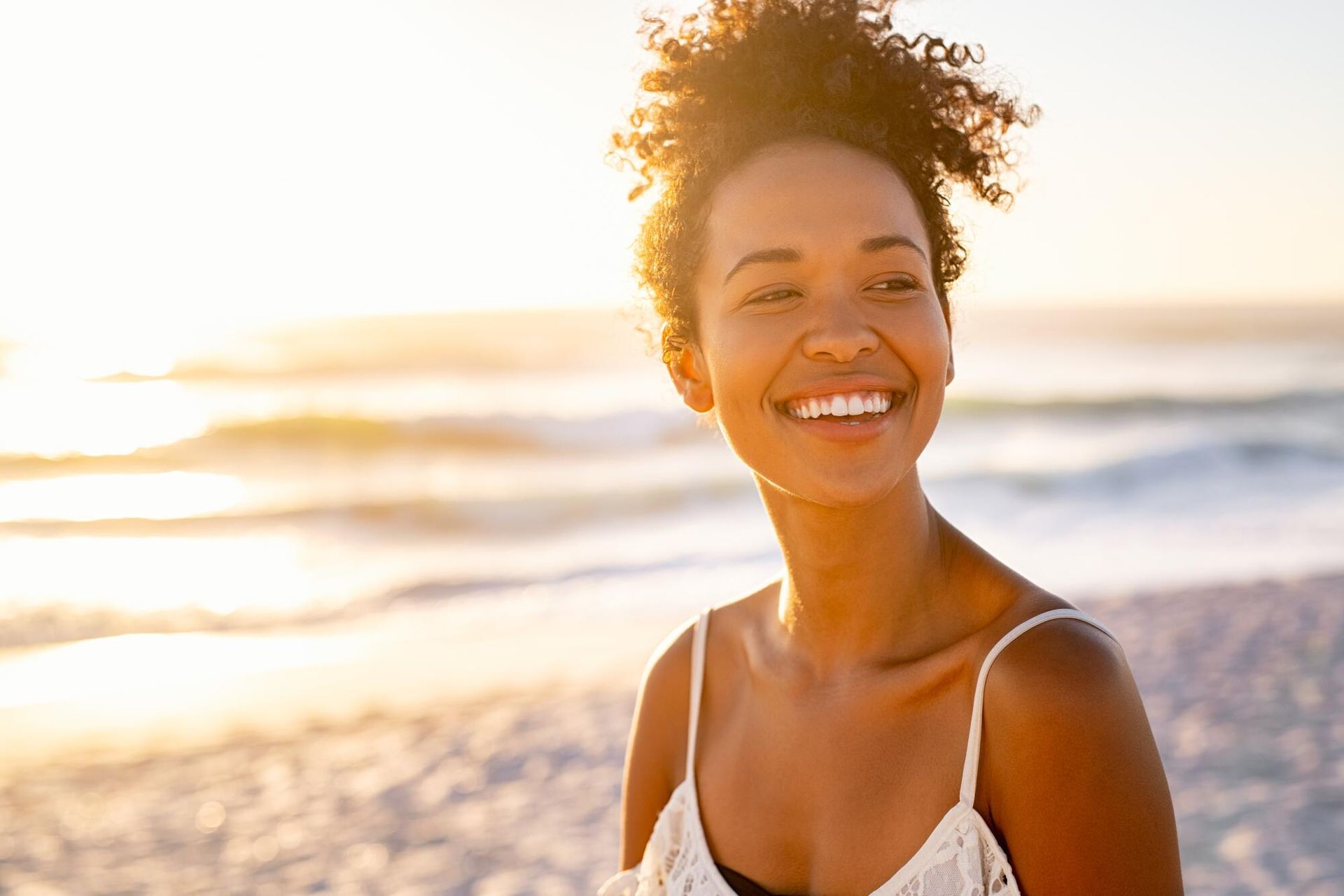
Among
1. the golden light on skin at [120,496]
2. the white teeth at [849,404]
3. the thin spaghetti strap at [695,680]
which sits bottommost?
the thin spaghetti strap at [695,680]

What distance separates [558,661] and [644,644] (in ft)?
2.23

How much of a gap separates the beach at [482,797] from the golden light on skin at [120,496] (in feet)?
30.7

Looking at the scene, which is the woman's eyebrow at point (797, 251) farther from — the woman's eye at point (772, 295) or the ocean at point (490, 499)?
the ocean at point (490, 499)

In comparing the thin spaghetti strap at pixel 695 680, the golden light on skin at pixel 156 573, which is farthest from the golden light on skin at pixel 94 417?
the thin spaghetti strap at pixel 695 680

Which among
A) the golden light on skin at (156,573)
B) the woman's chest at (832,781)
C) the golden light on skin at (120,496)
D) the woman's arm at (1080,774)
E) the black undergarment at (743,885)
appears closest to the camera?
the woman's arm at (1080,774)

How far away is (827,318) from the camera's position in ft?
7.58

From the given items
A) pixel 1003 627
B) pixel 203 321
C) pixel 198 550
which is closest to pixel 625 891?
pixel 1003 627

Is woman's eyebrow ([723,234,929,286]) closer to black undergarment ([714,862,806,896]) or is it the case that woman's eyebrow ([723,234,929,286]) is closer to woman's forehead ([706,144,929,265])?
woman's forehead ([706,144,929,265])

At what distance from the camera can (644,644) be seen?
8.89 metres

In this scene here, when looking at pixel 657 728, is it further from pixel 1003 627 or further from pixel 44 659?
pixel 44 659

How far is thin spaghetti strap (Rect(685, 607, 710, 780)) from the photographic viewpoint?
9.05 ft

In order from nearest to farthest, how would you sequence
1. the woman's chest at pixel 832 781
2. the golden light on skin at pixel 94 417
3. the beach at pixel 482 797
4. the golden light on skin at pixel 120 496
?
the woman's chest at pixel 832 781
the beach at pixel 482 797
the golden light on skin at pixel 120 496
the golden light on skin at pixel 94 417

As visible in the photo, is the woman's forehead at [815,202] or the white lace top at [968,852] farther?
the woman's forehead at [815,202]

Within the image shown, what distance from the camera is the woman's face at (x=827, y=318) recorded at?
2312 millimetres
